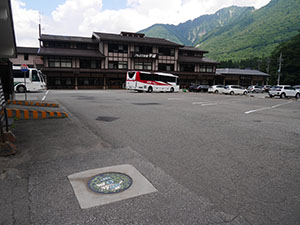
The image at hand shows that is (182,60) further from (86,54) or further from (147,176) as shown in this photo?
(147,176)

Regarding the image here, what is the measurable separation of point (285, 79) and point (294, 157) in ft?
212

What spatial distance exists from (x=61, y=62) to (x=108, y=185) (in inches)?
1475

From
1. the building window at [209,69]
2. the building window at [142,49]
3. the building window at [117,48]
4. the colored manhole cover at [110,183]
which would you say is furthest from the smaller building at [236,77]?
the colored manhole cover at [110,183]

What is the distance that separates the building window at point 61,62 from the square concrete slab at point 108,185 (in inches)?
1447

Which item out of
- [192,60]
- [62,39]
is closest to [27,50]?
[62,39]

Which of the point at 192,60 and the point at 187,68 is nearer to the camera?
the point at 192,60

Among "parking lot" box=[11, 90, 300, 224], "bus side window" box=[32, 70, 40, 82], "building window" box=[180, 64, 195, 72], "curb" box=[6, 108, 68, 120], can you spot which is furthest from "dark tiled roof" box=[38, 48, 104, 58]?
"parking lot" box=[11, 90, 300, 224]

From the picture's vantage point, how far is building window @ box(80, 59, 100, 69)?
124ft

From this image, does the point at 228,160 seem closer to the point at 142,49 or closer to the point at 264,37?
the point at 142,49

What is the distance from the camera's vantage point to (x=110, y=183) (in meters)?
3.22

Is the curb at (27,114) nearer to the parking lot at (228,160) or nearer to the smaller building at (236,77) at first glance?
the parking lot at (228,160)

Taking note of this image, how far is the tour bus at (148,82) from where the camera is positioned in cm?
3021

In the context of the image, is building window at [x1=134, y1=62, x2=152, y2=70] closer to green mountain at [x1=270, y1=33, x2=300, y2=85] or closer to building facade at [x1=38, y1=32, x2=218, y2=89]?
building facade at [x1=38, y1=32, x2=218, y2=89]

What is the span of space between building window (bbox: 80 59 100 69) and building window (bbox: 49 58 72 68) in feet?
7.38
